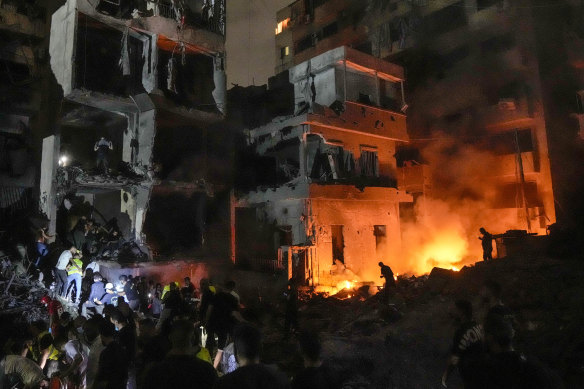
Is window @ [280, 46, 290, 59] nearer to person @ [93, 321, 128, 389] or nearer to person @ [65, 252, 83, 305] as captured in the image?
person @ [65, 252, 83, 305]

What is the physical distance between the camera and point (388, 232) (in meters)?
23.9

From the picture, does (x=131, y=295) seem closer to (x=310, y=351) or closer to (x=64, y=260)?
(x=64, y=260)

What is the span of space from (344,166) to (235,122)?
7.16 meters

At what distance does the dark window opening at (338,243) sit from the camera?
21828mm

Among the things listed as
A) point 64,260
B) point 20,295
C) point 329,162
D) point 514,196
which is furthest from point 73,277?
point 514,196

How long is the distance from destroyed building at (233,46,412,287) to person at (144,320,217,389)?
51.5 ft

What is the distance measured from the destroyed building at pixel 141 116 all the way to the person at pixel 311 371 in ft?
50.7

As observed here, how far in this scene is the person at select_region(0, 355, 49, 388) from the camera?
16.3 feet

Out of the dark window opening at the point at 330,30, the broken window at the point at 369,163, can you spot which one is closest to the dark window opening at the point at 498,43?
the broken window at the point at 369,163

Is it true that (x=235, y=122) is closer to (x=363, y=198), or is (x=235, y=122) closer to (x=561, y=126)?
(x=363, y=198)

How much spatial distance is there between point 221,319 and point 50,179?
1497 centimetres

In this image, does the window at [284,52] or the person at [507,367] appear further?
the window at [284,52]

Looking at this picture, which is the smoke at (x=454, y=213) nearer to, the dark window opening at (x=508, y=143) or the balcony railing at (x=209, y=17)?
the dark window opening at (x=508, y=143)

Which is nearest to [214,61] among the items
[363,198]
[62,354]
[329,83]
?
[329,83]
